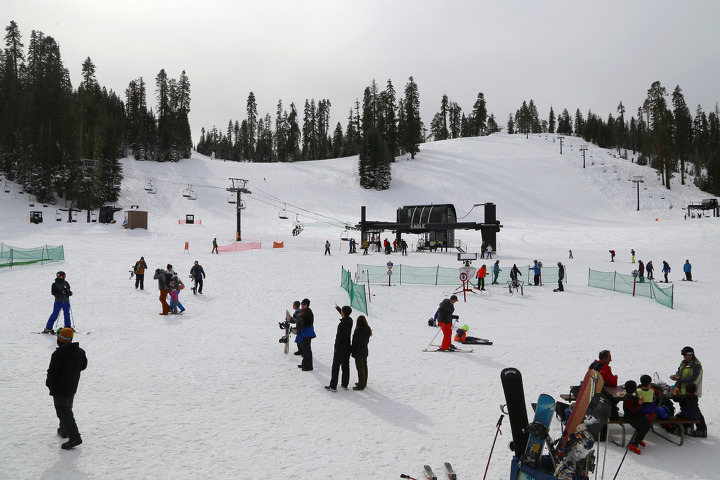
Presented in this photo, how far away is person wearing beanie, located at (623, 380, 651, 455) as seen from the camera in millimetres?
6277

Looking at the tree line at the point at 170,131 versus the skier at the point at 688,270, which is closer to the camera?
the skier at the point at 688,270

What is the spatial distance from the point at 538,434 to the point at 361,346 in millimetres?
4698

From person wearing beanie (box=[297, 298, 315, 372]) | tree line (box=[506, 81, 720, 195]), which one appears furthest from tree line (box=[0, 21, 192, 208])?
tree line (box=[506, 81, 720, 195])

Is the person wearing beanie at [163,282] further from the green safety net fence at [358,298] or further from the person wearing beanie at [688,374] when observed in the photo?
the person wearing beanie at [688,374]

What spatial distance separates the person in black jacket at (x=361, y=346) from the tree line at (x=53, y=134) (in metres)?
53.2

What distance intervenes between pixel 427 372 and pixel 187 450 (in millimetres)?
5630

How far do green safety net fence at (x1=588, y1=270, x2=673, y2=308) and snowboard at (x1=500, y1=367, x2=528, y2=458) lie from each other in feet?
61.7

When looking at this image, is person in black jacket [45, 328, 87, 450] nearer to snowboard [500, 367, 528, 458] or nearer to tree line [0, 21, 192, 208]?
snowboard [500, 367, 528, 458]

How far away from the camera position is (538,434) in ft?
14.2

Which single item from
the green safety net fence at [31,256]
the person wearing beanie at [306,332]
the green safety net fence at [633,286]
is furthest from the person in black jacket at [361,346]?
the green safety net fence at [31,256]

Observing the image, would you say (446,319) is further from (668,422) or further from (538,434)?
(538,434)

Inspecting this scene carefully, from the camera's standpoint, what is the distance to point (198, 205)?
6825cm

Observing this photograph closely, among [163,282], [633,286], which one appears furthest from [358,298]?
[633,286]

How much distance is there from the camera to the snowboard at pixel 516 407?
4516mm
